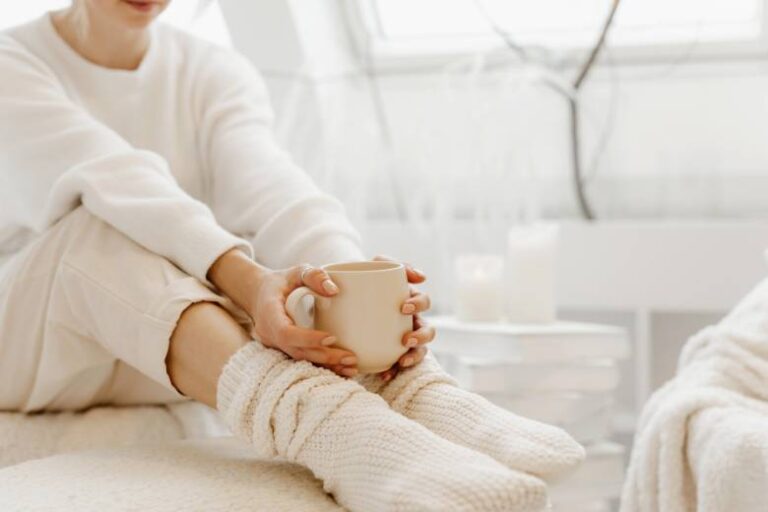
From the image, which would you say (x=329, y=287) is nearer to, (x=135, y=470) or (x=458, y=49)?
(x=135, y=470)

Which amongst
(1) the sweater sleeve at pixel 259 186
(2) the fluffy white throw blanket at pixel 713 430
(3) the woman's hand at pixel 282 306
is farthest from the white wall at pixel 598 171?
(3) the woman's hand at pixel 282 306

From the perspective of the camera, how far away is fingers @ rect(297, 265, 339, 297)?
112cm

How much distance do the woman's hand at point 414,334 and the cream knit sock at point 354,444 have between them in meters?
0.09

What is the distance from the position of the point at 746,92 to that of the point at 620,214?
33cm

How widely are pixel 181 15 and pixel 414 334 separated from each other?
1520 millimetres

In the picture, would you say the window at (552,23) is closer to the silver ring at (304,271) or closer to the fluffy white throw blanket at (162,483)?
the silver ring at (304,271)

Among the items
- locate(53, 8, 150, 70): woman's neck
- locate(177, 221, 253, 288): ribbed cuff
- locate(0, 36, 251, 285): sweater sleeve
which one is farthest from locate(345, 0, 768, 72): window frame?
locate(177, 221, 253, 288): ribbed cuff

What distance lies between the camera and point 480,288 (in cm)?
192

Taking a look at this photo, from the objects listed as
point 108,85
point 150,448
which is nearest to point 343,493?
point 150,448

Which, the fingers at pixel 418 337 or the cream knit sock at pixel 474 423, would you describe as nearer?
the cream knit sock at pixel 474 423

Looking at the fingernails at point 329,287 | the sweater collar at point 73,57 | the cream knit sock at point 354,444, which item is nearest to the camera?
the cream knit sock at point 354,444

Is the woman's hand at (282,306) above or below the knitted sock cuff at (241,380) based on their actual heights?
above

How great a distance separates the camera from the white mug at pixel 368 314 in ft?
3.69

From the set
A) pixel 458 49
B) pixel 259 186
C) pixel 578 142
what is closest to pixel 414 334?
pixel 259 186
